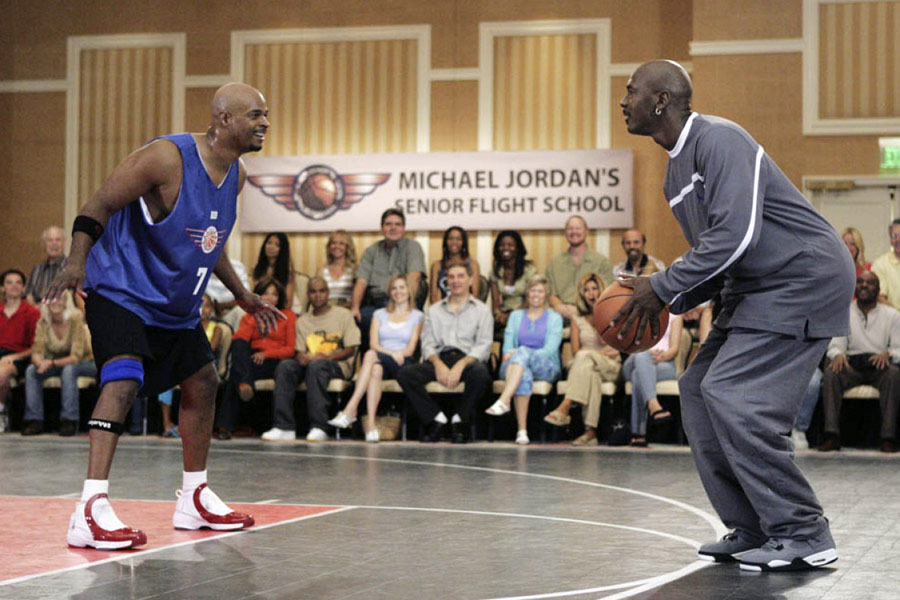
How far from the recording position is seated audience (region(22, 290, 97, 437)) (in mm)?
10219

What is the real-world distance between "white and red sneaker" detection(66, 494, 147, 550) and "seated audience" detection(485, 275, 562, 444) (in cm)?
538

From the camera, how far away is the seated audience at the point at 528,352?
31.1 ft

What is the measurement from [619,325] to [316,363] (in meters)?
6.17

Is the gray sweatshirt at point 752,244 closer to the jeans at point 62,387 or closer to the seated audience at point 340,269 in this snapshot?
the seated audience at point 340,269

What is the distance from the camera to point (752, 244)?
3.75 m

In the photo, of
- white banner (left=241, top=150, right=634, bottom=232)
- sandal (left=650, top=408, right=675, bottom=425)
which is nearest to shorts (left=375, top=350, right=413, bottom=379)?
sandal (left=650, top=408, right=675, bottom=425)

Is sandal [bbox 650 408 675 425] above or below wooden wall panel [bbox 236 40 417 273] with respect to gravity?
below

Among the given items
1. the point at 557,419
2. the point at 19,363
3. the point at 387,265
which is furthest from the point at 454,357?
the point at 19,363

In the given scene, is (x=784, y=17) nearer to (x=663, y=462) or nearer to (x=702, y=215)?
(x=663, y=462)

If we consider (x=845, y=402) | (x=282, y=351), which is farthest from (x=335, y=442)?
(x=845, y=402)

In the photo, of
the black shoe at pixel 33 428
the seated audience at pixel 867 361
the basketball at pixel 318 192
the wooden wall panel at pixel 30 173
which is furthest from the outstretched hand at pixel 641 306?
the wooden wall panel at pixel 30 173

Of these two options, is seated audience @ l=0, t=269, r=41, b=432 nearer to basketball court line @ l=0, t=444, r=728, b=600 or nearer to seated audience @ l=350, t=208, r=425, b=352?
basketball court line @ l=0, t=444, r=728, b=600

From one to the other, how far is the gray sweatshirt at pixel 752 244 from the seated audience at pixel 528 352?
18.1ft

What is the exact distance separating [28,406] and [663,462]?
18.1 feet
